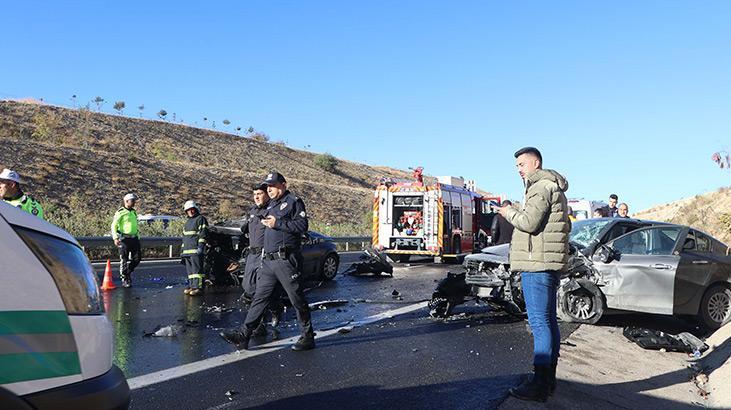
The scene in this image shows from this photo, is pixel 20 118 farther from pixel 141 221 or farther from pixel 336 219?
pixel 141 221

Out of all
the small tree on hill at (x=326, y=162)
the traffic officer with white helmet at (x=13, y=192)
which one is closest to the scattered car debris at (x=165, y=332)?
the traffic officer with white helmet at (x=13, y=192)

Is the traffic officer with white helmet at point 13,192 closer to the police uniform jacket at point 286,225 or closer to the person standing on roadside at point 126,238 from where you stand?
the police uniform jacket at point 286,225

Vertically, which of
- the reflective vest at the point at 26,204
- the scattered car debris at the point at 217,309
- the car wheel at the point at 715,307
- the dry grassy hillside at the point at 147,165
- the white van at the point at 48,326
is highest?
the dry grassy hillside at the point at 147,165

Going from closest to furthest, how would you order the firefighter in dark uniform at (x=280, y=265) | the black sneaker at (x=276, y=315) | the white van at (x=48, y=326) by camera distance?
1. the white van at (x=48, y=326)
2. the firefighter in dark uniform at (x=280, y=265)
3. the black sneaker at (x=276, y=315)

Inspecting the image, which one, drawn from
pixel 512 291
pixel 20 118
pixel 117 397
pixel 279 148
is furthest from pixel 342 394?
pixel 279 148

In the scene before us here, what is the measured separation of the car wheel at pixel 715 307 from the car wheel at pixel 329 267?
7.26 metres

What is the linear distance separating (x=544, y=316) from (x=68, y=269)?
3.38m

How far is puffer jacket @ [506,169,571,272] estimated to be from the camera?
4469 millimetres

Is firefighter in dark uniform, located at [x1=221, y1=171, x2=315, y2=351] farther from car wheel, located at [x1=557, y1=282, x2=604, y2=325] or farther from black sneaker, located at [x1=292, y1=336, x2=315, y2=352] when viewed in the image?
car wheel, located at [x1=557, y1=282, x2=604, y2=325]

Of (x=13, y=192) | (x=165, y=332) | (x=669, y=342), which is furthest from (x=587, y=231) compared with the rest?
(x=13, y=192)

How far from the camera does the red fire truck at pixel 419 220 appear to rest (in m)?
19.4

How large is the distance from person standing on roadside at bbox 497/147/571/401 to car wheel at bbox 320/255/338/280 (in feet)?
27.9

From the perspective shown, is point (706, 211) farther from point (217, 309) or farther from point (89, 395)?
point (89, 395)

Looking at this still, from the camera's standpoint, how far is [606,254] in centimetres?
773
